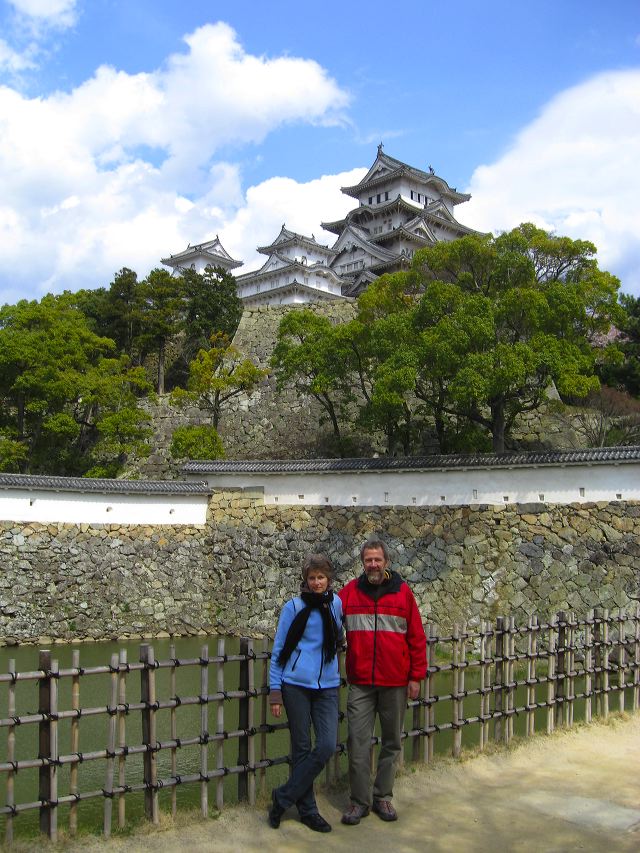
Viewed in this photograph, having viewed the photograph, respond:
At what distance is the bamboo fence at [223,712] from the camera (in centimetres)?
405

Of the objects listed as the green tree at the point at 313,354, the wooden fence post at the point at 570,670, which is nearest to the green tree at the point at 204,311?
the green tree at the point at 313,354

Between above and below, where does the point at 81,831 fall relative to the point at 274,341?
below

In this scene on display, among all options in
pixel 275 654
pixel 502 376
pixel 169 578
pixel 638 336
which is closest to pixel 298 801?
pixel 275 654

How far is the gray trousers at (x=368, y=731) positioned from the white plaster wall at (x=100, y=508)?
10873mm

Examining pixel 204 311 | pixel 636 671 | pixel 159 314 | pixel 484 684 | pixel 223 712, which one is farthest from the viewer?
pixel 204 311

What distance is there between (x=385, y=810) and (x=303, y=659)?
1.00 meters

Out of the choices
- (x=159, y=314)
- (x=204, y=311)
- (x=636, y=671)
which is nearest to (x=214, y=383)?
(x=159, y=314)

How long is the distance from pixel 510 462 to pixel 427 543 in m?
2.02

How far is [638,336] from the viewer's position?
21531mm

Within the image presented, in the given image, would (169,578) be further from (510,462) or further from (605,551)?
(605,551)

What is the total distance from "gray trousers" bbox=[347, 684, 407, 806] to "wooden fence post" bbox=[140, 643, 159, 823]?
3.56 ft

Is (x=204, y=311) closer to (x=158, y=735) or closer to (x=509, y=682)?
(x=158, y=735)

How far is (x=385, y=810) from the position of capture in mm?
4316

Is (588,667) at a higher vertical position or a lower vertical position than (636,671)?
higher
